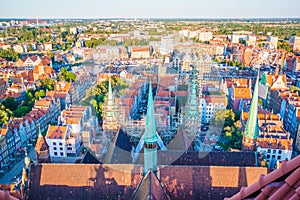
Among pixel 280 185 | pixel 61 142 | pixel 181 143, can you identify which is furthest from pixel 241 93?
pixel 280 185

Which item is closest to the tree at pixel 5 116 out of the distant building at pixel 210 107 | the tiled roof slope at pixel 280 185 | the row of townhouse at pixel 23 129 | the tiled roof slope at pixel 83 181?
the row of townhouse at pixel 23 129

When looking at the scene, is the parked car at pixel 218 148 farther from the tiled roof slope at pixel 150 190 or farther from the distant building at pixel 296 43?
the distant building at pixel 296 43

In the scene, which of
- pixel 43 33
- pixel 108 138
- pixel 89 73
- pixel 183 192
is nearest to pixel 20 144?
pixel 108 138

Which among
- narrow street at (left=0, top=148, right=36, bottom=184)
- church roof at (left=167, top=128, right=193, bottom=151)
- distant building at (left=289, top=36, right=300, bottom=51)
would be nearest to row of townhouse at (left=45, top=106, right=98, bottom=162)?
narrow street at (left=0, top=148, right=36, bottom=184)

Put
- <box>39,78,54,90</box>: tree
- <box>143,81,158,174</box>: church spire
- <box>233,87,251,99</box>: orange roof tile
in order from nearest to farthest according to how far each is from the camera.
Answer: <box>143,81,158,174</box>: church spire → <box>233,87,251,99</box>: orange roof tile → <box>39,78,54,90</box>: tree

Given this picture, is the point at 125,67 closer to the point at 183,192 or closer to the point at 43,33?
the point at 183,192

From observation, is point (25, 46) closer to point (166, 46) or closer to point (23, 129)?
point (23, 129)

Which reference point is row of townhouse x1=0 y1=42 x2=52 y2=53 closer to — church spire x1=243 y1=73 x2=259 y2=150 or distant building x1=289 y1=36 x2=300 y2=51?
distant building x1=289 y1=36 x2=300 y2=51
